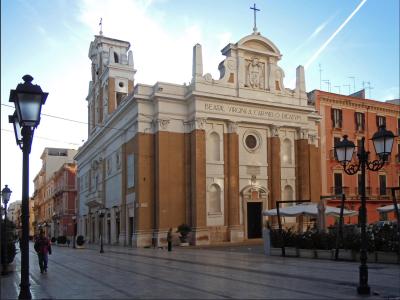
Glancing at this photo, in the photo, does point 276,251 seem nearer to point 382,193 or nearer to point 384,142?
point 384,142

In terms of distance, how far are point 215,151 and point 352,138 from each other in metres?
18.7

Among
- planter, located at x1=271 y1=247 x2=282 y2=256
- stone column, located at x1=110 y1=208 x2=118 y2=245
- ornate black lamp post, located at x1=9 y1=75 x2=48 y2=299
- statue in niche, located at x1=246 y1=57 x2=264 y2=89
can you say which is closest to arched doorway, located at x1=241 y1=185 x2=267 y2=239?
statue in niche, located at x1=246 y1=57 x2=264 y2=89

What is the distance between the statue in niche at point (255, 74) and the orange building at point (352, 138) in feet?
29.9

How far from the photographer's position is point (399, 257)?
18.5 metres

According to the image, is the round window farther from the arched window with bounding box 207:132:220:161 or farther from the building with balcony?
the building with balcony

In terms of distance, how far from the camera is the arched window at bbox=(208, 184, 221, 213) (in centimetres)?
4112

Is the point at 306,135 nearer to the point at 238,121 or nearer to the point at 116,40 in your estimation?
the point at 238,121

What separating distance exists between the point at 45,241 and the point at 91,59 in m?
46.2

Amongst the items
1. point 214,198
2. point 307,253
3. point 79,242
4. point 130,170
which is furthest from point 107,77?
point 307,253

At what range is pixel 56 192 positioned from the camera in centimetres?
8875

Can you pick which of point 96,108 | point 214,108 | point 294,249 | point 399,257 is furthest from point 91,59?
point 399,257

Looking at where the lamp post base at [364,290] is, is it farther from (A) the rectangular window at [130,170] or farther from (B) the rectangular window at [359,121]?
(B) the rectangular window at [359,121]

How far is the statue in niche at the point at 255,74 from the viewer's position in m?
44.2

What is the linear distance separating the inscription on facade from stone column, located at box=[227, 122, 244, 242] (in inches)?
47.3
